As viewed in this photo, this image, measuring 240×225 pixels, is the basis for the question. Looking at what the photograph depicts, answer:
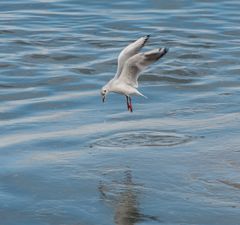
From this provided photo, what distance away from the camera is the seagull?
38.2 feet

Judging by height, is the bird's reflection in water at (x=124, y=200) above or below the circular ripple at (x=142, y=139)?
above

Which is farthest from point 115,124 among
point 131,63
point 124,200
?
point 124,200

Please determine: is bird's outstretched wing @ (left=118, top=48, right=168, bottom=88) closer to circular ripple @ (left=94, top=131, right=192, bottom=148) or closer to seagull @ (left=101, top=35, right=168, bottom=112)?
seagull @ (left=101, top=35, right=168, bottom=112)

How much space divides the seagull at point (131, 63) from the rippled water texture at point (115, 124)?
0.64 meters

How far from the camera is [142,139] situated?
40.5 ft

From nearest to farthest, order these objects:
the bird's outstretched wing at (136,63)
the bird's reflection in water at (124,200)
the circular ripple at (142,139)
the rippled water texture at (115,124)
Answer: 1. the bird's reflection in water at (124,200)
2. the rippled water texture at (115,124)
3. the bird's outstretched wing at (136,63)
4. the circular ripple at (142,139)

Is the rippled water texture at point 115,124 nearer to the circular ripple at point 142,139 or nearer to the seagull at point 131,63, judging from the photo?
the circular ripple at point 142,139

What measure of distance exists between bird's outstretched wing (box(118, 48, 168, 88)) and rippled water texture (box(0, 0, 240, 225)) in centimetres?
76

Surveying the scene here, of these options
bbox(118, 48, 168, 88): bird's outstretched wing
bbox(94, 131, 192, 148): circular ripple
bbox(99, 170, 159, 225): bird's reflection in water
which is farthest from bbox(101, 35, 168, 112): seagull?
bbox(99, 170, 159, 225): bird's reflection in water

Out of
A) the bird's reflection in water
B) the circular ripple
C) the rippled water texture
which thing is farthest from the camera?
the circular ripple

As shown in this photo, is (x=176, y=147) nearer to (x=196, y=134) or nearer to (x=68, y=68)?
(x=196, y=134)

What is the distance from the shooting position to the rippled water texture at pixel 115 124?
9959mm

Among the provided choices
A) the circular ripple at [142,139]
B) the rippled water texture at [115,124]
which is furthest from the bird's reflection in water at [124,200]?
the circular ripple at [142,139]

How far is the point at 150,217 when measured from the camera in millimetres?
9586
